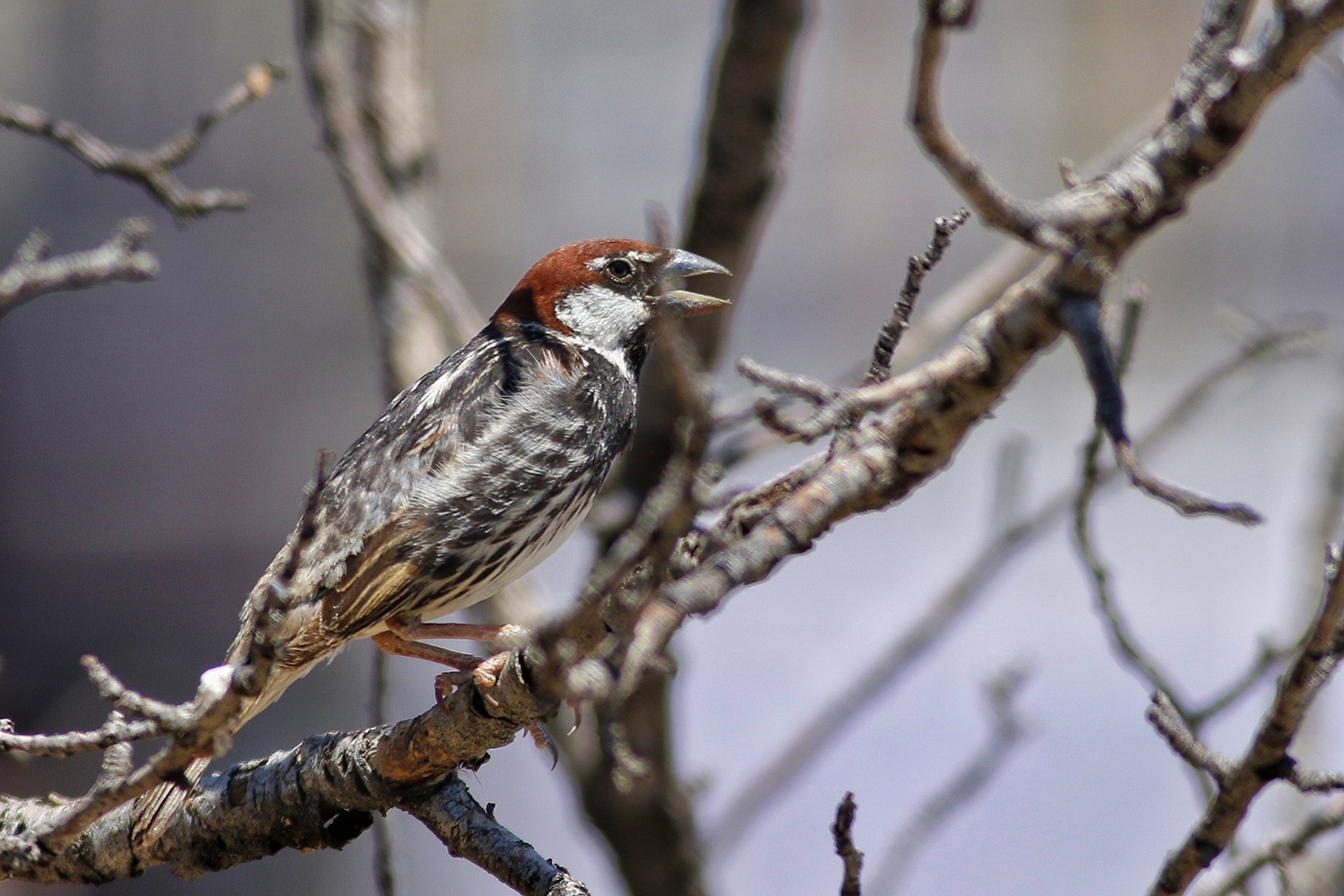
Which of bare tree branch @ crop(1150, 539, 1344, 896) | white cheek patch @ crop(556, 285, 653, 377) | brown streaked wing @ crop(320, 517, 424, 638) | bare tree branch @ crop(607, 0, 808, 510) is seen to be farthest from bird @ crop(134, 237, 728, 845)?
bare tree branch @ crop(1150, 539, 1344, 896)

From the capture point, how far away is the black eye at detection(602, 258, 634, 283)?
4.12m

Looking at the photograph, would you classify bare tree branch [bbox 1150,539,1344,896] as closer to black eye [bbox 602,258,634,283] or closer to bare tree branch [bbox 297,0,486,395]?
black eye [bbox 602,258,634,283]

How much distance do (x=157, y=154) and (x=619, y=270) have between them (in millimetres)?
1313

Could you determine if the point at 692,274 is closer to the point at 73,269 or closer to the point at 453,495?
the point at 453,495

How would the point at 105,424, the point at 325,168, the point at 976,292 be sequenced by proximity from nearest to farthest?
the point at 976,292 → the point at 105,424 → the point at 325,168

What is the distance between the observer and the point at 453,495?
342 centimetres

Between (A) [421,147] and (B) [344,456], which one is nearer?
(B) [344,456]

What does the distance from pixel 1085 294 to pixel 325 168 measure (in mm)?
12003

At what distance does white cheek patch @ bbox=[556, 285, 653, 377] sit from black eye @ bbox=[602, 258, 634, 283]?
4cm

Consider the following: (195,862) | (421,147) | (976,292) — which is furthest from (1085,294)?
(421,147)

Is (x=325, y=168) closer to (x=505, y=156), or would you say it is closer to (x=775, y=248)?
(x=505, y=156)

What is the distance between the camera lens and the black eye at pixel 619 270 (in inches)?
162

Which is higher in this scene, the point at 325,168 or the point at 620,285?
the point at 325,168

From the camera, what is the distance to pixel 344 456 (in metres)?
3.62
